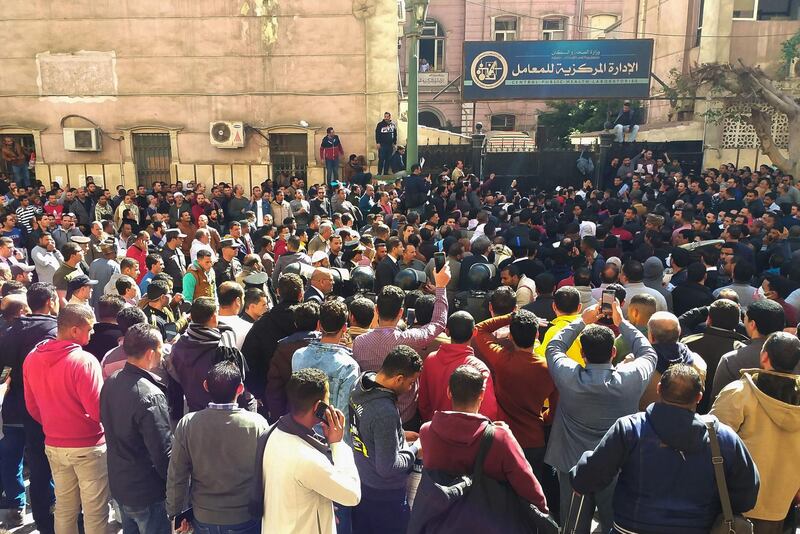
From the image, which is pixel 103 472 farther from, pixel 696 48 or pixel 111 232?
pixel 696 48

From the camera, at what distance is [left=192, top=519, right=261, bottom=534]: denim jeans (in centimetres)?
329

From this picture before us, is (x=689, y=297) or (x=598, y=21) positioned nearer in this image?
(x=689, y=297)

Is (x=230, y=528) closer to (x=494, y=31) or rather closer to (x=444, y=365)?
(x=444, y=365)

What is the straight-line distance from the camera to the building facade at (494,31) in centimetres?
3244

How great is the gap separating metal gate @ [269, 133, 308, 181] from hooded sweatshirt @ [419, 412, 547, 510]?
49.0ft

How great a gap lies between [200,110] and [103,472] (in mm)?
14479

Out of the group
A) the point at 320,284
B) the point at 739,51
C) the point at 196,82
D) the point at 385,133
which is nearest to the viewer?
the point at 320,284

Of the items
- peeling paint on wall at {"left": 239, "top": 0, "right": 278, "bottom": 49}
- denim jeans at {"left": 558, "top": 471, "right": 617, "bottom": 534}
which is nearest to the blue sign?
peeling paint on wall at {"left": 239, "top": 0, "right": 278, "bottom": 49}

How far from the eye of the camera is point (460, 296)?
6477mm

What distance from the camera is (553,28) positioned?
108ft

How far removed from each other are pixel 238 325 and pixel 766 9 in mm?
19594

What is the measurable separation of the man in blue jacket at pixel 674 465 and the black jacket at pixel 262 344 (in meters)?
2.43

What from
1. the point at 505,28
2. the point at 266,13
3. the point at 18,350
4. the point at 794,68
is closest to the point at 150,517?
the point at 18,350

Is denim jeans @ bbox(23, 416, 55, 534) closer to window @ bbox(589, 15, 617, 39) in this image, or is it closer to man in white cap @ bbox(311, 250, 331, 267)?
man in white cap @ bbox(311, 250, 331, 267)
